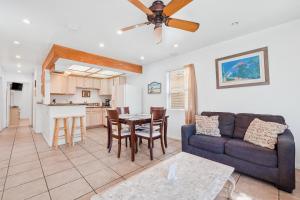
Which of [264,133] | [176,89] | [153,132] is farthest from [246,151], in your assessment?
[176,89]

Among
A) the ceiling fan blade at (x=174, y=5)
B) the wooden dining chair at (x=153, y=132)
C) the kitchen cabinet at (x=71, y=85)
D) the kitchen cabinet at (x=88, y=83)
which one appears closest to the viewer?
the ceiling fan blade at (x=174, y=5)

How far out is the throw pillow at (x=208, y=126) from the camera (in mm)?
2809

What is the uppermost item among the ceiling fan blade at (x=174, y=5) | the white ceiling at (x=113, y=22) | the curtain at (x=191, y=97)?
the white ceiling at (x=113, y=22)

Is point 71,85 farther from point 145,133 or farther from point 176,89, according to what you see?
point 145,133

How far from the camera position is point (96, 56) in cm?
412

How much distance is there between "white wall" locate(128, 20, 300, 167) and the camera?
2.46 meters

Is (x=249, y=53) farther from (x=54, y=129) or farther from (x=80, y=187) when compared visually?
(x=54, y=129)

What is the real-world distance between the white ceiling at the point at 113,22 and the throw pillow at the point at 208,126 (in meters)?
1.79

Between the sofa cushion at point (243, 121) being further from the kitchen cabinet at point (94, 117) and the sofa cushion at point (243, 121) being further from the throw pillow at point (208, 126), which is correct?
the kitchen cabinet at point (94, 117)

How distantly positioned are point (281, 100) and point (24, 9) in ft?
14.8

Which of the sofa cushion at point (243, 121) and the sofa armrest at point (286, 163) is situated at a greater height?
the sofa cushion at point (243, 121)

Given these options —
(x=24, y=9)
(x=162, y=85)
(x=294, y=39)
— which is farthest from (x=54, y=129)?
(x=294, y=39)

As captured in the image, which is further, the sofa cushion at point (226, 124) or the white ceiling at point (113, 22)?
the sofa cushion at point (226, 124)

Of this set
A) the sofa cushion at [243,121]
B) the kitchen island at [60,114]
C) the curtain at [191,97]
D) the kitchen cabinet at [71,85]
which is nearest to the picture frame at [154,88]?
the curtain at [191,97]
